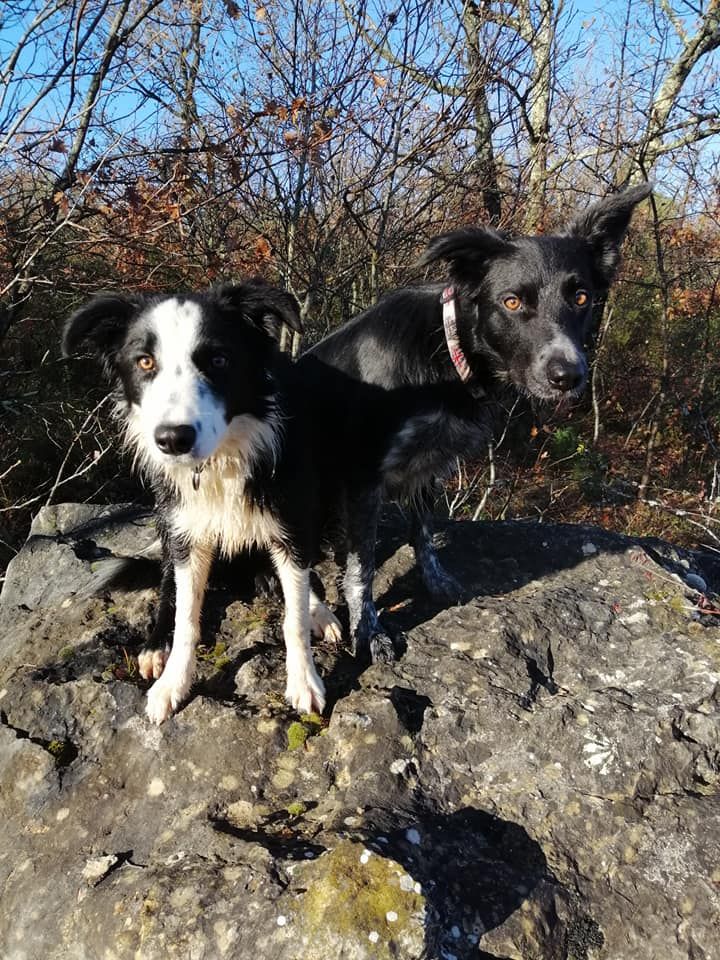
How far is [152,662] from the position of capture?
2.66 metres

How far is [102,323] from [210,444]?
726 mm

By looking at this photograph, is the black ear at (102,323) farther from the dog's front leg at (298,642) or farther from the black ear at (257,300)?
the dog's front leg at (298,642)

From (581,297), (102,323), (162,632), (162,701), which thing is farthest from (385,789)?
(581,297)

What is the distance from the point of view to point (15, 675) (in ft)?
8.75

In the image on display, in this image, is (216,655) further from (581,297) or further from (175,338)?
(581,297)

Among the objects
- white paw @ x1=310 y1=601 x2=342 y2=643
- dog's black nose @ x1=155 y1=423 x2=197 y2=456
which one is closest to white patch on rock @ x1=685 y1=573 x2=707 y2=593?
white paw @ x1=310 y1=601 x2=342 y2=643

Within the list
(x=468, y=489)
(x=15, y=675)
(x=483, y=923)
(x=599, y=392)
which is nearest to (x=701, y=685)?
(x=483, y=923)

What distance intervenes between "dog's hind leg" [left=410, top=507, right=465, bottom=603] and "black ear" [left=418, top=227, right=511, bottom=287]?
1.22m

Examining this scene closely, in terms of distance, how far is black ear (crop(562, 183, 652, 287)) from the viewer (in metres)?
3.13

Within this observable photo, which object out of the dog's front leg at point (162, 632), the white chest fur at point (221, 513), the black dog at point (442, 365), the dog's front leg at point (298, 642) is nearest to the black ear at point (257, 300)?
the white chest fur at point (221, 513)

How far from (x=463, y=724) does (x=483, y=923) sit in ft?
2.32

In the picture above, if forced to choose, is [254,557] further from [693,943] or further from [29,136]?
[29,136]

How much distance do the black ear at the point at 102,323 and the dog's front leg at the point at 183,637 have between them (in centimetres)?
87

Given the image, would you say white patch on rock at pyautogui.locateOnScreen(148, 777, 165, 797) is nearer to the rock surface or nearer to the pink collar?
the rock surface
